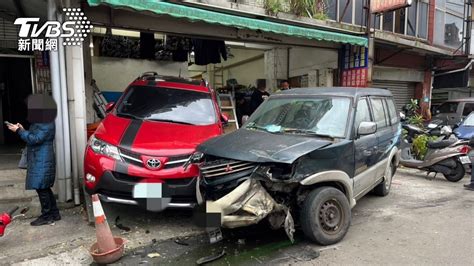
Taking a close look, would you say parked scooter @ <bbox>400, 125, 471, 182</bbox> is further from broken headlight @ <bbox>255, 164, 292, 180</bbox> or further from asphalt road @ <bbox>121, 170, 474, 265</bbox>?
broken headlight @ <bbox>255, 164, 292, 180</bbox>

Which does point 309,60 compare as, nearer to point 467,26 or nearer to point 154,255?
point 467,26

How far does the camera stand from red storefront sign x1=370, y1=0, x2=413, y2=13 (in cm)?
895

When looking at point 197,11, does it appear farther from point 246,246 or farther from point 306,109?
point 246,246

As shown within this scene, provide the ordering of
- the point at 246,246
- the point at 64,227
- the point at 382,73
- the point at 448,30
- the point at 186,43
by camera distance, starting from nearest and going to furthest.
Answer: the point at 246,246
the point at 64,227
the point at 186,43
the point at 382,73
the point at 448,30

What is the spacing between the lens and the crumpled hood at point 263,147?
3.52 meters

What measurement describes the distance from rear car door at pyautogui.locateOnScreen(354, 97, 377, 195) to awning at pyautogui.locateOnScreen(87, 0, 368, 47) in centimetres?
282

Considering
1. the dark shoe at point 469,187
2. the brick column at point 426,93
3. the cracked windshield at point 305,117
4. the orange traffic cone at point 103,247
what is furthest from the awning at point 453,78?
the orange traffic cone at point 103,247

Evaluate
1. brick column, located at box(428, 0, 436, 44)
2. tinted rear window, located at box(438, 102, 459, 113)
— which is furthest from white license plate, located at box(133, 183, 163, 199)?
brick column, located at box(428, 0, 436, 44)

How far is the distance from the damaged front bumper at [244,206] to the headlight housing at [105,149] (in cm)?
145

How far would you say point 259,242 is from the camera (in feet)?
13.5

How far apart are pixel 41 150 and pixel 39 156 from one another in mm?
79

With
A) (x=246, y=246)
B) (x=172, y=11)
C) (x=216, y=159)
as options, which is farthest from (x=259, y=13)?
(x=246, y=246)

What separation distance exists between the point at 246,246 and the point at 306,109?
6.36 feet

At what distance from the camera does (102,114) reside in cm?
816
